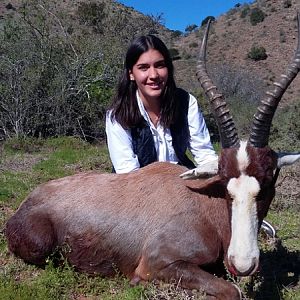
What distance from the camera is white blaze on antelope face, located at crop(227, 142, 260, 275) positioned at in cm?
383

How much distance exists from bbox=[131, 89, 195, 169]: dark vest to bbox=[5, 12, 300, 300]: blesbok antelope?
66cm

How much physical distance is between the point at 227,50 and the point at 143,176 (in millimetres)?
44151

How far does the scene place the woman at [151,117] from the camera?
553 cm

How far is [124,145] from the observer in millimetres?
5668

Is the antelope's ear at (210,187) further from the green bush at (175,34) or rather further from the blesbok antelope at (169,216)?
the green bush at (175,34)

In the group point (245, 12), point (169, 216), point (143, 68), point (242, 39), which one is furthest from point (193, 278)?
point (245, 12)

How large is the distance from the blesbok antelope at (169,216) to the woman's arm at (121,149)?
1.25ft

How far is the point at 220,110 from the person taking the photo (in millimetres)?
4523

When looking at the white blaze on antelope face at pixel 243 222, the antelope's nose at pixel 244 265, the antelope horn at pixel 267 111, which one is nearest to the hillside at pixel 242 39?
the antelope horn at pixel 267 111

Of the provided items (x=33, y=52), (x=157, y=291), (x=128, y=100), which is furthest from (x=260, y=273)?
(x=33, y=52)

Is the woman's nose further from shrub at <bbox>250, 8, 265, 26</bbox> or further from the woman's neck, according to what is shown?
shrub at <bbox>250, 8, 265, 26</bbox>

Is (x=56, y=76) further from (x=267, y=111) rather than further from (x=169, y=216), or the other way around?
(x=267, y=111)

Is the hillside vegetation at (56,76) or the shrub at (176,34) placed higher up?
the shrub at (176,34)

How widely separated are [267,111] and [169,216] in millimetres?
1235
